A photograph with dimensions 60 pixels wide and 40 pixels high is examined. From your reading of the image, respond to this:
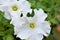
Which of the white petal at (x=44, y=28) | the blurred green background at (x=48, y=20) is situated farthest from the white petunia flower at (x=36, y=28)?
the blurred green background at (x=48, y=20)

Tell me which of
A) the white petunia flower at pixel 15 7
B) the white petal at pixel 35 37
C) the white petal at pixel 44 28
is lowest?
the white petal at pixel 35 37

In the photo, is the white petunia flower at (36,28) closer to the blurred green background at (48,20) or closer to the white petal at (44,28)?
the white petal at (44,28)

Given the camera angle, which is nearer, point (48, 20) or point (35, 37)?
point (35, 37)

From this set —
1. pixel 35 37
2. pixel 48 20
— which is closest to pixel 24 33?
pixel 35 37

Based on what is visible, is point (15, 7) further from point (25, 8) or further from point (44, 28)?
point (44, 28)

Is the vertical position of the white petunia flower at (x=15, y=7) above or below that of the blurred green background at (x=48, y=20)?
above

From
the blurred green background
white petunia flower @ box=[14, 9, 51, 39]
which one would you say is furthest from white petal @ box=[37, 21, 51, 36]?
the blurred green background
